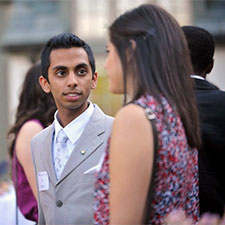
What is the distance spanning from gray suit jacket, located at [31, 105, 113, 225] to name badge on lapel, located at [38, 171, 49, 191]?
0.01 m

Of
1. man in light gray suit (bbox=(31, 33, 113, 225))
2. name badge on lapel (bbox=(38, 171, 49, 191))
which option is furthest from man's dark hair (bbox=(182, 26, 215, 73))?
name badge on lapel (bbox=(38, 171, 49, 191))

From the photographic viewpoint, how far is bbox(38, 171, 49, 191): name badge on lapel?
8.99 feet

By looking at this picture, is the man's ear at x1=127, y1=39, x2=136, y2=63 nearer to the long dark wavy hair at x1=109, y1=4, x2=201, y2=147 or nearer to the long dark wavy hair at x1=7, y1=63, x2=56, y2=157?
the long dark wavy hair at x1=109, y1=4, x2=201, y2=147

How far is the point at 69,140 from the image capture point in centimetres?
282

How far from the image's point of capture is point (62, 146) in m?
2.85

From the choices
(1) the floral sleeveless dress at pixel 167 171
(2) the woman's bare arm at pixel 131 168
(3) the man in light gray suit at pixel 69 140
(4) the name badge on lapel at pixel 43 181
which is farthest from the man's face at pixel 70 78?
(2) the woman's bare arm at pixel 131 168

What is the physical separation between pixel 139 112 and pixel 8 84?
14.5 metres

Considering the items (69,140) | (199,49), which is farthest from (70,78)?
(199,49)

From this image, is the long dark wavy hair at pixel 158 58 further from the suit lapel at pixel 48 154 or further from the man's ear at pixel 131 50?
the suit lapel at pixel 48 154

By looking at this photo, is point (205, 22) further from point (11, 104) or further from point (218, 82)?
point (11, 104)

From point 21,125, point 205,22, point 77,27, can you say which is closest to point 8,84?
point 77,27

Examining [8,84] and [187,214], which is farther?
[8,84]

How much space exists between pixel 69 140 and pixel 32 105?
1320 millimetres

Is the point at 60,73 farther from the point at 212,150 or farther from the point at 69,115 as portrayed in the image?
the point at 212,150
